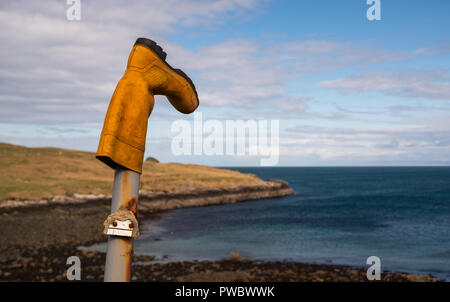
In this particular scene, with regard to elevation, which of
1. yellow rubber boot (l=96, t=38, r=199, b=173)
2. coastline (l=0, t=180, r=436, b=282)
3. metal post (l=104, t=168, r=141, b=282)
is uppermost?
yellow rubber boot (l=96, t=38, r=199, b=173)

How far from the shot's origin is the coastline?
2159 cm

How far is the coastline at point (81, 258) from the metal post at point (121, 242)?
1799 cm

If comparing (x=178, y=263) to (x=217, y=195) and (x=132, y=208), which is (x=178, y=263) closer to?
(x=132, y=208)

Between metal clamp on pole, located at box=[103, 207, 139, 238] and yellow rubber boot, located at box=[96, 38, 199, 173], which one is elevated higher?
yellow rubber boot, located at box=[96, 38, 199, 173]

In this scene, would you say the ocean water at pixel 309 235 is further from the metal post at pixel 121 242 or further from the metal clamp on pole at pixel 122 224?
the metal clamp on pole at pixel 122 224

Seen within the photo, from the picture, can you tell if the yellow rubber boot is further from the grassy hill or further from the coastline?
the grassy hill

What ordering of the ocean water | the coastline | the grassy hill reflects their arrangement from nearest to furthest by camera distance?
the coastline
the ocean water
the grassy hill

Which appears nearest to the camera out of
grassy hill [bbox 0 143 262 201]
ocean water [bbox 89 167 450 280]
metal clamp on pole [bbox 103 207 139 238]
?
metal clamp on pole [bbox 103 207 139 238]

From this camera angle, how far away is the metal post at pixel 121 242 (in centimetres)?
365

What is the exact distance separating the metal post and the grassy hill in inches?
1756

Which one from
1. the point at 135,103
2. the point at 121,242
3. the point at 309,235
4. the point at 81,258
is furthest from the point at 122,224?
the point at 309,235

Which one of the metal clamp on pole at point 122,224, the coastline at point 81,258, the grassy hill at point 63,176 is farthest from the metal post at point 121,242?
the grassy hill at point 63,176

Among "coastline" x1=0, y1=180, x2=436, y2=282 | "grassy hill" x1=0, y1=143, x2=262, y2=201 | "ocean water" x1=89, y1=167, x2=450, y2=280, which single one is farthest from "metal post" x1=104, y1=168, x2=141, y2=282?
"grassy hill" x1=0, y1=143, x2=262, y2=201

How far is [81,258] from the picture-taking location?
25.4 metres
